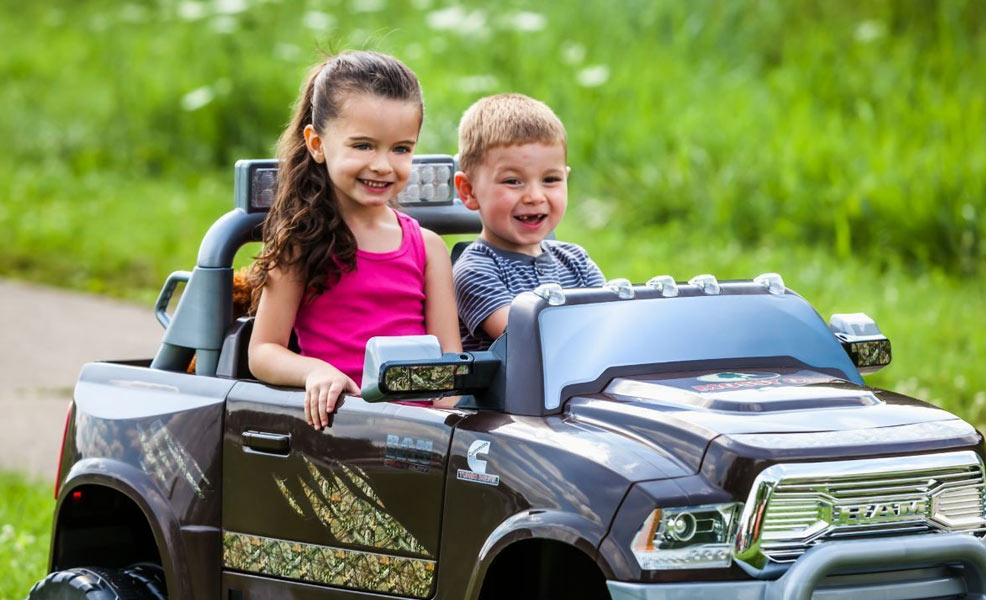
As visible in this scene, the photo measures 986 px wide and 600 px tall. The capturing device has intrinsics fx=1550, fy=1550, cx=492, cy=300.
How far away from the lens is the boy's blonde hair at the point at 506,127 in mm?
4469

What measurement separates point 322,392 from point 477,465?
533mm

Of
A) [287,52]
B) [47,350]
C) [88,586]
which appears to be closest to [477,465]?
[88,586]

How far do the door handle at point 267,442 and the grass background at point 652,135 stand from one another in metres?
2.99

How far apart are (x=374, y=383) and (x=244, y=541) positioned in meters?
0.78

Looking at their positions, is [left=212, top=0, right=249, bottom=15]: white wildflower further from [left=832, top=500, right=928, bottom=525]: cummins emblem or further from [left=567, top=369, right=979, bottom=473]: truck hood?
[left=832, top=500, right=928, bottom=525]: cummins emblem

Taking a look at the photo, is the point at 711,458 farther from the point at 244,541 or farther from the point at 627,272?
the point at 627,272

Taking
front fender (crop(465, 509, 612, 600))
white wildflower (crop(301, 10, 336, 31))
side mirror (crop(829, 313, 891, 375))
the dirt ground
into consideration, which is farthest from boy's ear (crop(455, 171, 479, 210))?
white wildflower (crop(301, 10, 336, 31))

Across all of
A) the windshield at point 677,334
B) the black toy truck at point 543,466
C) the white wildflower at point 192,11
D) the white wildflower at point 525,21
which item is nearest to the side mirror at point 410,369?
the black toy truck at point 543,466

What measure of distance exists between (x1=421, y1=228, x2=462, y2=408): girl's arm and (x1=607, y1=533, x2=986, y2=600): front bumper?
1.26m

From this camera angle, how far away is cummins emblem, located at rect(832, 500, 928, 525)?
333cm

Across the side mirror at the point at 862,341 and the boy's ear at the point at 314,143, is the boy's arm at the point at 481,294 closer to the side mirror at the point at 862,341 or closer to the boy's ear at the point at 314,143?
the boy's ear at the point at 314,143

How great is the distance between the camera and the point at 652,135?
11.5 metres

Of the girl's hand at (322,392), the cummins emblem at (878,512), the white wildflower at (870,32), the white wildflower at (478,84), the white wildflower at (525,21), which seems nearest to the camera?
the cummins emblem at (878,512)

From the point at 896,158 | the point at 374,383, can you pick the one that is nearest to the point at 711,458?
the point at 374,383
